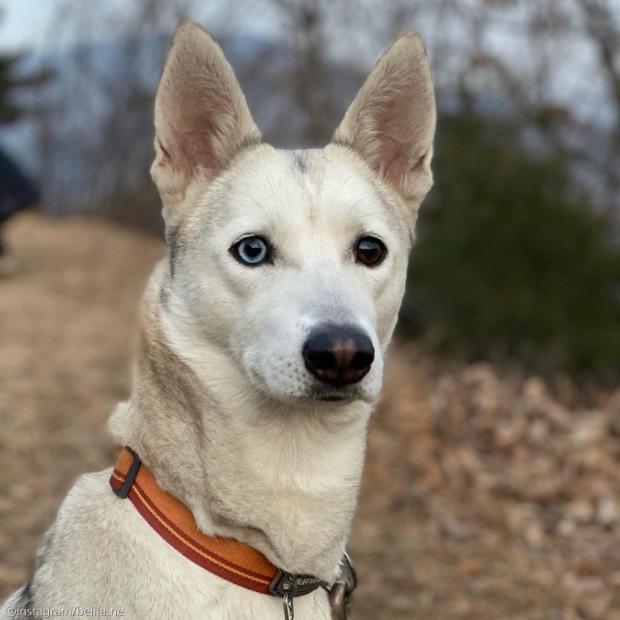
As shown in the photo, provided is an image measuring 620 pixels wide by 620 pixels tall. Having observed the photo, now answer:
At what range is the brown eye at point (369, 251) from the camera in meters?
2.66

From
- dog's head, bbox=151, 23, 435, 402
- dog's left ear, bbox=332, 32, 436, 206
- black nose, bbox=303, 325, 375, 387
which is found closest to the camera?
black nose, bbox=303, 325, 375, 387

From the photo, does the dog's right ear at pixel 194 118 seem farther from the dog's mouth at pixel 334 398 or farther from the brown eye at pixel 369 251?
the dog's mouth at pixel 334 398

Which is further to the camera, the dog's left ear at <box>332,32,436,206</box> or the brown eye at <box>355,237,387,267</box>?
the dog's left ear at <box>332,32,436,206</box>

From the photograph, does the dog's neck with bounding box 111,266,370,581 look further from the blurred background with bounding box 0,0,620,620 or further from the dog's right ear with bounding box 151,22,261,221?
the blurred background with bounding box 0,0,620,620

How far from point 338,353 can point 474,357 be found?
21.8 feet

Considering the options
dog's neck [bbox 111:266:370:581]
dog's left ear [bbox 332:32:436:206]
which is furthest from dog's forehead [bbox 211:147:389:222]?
dog's neck [bbox 111:266:370:581]

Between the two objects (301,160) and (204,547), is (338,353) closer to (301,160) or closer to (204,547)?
(204,547)

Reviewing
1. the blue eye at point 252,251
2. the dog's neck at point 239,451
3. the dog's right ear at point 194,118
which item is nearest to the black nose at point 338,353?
the dog's neck at point 239,451

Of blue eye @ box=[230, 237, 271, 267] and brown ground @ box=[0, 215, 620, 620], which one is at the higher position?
blue eye @ box=[230, 237, 271, 267]

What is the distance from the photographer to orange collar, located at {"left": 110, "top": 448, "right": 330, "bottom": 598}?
2266 mm

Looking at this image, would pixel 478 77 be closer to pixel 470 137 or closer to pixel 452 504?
pixel 470 137

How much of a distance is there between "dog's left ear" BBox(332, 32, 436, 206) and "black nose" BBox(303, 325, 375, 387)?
3.24ft

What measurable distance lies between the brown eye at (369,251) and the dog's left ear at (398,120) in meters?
0.44

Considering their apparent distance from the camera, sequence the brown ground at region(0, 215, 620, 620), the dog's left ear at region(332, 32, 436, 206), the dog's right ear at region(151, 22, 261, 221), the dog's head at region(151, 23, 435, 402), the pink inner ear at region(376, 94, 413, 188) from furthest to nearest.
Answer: the brown ground at region(0, 215, 620, 620), the pink inner ear at region(376, 94, 413, 188), the dog's left ear at region(332, 32, 436, 206), the dog's right ear at region(151, 22, 261, 221), the dog's head at region(151, 23, 435, 402)
